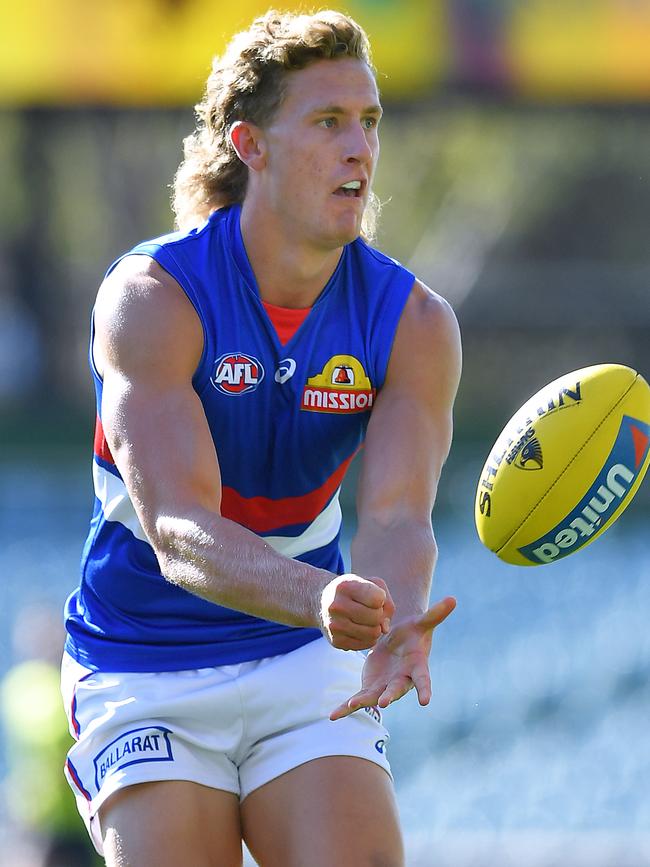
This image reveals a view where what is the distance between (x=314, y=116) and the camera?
370 centimetres

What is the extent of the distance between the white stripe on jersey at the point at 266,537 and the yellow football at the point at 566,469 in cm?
41

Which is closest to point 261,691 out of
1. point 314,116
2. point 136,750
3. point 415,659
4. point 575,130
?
point 136,750

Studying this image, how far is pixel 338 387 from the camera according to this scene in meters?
3.74

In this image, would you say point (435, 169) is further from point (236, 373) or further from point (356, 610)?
point (356, 610)

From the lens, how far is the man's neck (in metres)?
3.77

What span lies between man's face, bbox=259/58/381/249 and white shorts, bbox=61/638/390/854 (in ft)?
3.47

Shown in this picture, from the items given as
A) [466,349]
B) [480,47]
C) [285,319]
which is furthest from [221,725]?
[466,349]

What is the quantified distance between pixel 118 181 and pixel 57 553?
14433mm

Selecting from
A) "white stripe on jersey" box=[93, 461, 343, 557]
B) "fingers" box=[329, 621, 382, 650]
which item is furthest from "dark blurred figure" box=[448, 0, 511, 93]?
"fingers" box=[329, 621, 382, 650]

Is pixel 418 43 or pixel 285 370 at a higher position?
pixel 418 43

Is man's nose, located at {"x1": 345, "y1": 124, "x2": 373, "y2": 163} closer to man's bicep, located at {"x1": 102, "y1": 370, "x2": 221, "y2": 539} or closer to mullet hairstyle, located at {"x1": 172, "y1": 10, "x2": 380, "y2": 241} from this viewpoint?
mullet hairstyle, located at {"x1": 172, "y1": 10, "x2": 380, "y2": 241}

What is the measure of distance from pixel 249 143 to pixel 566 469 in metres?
1.17

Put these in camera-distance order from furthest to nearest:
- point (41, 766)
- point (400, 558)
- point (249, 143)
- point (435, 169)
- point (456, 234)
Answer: point (435, 169) → point (456, 234) → point (41, 766) → point (249, 143) → point (400, 558)

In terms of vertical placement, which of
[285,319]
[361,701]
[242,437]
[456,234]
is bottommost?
[361,701]
